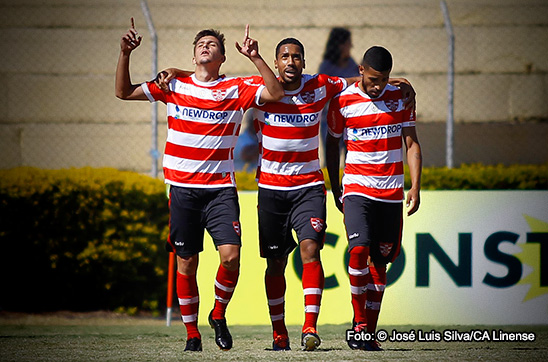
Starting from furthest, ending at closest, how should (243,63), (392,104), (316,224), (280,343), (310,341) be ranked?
(243,63) < (392,104) < (280,343) < (316,224) < (310,341)

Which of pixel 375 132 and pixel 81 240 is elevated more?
pixel 375 132

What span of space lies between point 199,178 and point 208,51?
85 centimetres

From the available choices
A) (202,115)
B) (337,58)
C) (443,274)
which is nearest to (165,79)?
(202,115)

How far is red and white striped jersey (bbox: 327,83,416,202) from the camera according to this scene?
6.53m

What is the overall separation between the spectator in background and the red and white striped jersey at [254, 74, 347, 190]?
4573 millimetres

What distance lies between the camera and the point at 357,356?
5.93 meters

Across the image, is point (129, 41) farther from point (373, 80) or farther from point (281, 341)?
point (281, 341)

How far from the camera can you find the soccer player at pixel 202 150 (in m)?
6.32

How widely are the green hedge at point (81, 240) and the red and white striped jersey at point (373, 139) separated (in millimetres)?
3057

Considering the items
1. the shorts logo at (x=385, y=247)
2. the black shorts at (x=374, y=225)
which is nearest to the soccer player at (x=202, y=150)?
the black shorts at (x=374, y=225)

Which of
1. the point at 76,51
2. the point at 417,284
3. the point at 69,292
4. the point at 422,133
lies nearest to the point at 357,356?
the point at 417,284

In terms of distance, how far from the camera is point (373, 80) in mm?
6520

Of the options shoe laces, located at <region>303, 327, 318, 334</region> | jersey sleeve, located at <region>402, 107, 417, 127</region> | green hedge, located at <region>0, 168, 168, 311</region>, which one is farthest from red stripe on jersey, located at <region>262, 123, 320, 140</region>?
green hedge, located at <region>0, 168, 168, 311</region>

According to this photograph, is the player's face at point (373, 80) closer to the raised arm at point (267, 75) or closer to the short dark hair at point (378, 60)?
the short dark hair at point (378, 60)
